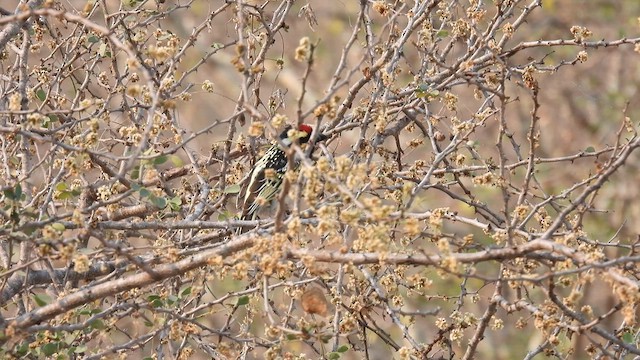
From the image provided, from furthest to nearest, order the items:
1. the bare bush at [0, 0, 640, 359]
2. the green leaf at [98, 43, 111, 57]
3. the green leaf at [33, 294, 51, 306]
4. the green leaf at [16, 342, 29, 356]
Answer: the green leaf at [98, 43, 111, 57] < the green leaf at [16, 342, 29, 356] < the green leaf at [33, 294, 51, 306] < the bare bush at [0, 0, 640, 359]

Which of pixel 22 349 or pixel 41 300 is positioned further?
pixel 22 349

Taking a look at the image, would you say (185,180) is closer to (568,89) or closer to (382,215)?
(382,215)

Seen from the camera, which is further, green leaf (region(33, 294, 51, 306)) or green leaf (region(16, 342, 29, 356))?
green leaf (region(16, 342, 29, 356))

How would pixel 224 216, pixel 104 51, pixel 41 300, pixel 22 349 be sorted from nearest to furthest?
pixel 41 300 < pixel 22 349 < pixel 224 216 < pixel 104 51

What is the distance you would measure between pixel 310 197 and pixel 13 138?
1.81 metres

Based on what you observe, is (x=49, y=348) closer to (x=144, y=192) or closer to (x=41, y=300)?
(x=41, y=300)

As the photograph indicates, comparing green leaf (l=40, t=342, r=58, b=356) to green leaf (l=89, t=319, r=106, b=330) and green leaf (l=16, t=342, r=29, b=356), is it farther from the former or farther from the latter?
green leaf (l=89, t=319, r=106, b=330)

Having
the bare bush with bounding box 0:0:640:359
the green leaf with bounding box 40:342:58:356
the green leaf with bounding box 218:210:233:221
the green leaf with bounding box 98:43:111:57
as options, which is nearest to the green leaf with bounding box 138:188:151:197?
the bare bush with bounding box 0:0:640:359

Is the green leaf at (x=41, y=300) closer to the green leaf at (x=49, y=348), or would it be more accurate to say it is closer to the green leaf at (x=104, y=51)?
the green leaf at (x=49, y=348)

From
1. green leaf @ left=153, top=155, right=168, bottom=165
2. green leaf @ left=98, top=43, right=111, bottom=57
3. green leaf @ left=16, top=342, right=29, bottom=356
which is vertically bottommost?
green leaf @ left=16, top=342, right=29, bottom=356

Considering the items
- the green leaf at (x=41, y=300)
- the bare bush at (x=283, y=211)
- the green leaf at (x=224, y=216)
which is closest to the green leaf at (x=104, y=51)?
the bare bush at (x=283, y=211)

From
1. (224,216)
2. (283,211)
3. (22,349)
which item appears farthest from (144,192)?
(22,349)

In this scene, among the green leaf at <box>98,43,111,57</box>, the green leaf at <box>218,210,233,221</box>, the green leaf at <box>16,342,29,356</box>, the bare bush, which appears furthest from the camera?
the green leaf at <box>98,43,111,57</box>

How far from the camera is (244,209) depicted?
5.19 m
